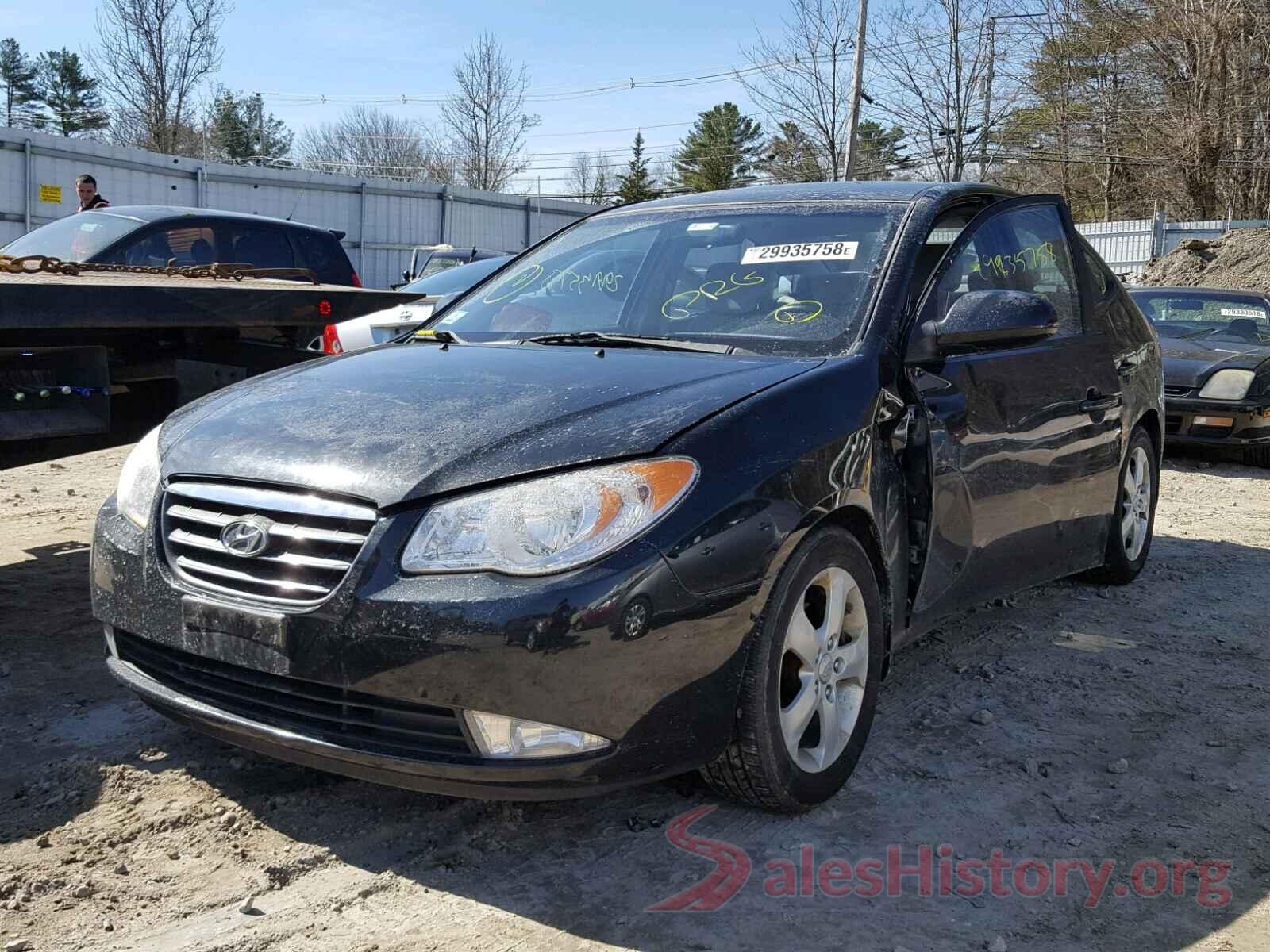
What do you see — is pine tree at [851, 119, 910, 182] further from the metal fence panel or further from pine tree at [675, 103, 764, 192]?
pine tree at [675, 103, 764, 192]

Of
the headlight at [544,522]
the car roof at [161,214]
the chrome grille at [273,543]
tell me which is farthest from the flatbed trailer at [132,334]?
Result: the car roof at [161,214]

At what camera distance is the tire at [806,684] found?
Answer: 2.80 meters

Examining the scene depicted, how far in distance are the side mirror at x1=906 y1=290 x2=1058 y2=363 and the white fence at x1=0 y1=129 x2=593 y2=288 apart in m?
14.7

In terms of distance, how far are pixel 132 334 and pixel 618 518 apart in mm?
2619

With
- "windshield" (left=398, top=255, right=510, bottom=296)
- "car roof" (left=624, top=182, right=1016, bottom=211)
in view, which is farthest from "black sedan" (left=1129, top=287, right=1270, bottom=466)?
"car roof" (left=624, top=182, right=1016, bottom=211)

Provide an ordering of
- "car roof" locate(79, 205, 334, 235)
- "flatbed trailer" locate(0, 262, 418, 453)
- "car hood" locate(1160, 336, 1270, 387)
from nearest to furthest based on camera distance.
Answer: "flatbed trailer" locate(0, 262, 418, 453) → "car roof" locate(79, 205, 334, 235) → "car hood" locate(1160, 336, 1270, 387)

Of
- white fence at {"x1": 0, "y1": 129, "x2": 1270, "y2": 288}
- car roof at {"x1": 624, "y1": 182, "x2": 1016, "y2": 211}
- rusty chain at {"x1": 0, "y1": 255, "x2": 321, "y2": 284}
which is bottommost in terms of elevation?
rusty chain at {"x1": 0, "y1": 255, "x2": 321, "y2": 284}

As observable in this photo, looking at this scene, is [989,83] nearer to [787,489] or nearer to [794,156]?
[794,156]

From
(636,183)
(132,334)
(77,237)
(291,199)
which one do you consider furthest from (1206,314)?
(636,183)

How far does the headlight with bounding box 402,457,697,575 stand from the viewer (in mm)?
2518

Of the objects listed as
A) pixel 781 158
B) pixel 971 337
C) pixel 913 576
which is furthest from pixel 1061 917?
pixel 781 158

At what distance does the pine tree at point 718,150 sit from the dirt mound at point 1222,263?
38.3 m

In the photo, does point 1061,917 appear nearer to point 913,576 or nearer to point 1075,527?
point 913,576

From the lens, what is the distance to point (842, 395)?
319cm
